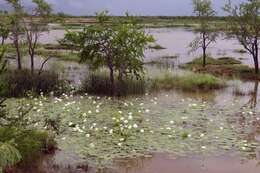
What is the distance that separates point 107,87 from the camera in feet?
74.5

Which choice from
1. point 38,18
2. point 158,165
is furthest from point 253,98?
point 38,18

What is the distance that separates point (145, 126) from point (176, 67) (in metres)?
20.0

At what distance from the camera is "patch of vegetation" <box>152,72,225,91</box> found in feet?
83.6

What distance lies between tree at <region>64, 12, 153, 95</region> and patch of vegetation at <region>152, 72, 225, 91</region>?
7.45 ft

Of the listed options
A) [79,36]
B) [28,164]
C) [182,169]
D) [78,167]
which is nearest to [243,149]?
[182,169]

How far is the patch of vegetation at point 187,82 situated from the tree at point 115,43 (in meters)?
2.27

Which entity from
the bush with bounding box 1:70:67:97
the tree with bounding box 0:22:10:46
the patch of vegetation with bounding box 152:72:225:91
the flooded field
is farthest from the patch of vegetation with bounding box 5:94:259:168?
the tree with bounding box 0:22:10:46

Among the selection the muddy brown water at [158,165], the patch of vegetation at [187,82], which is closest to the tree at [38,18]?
the patch of vegetation at [187,82]

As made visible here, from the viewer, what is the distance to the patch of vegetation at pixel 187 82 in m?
25.5

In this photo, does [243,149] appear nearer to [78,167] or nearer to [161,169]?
[161,169]

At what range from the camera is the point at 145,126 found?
53.5 ft

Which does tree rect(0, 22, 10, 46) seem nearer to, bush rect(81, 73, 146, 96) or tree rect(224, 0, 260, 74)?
bush rect(81, 73, 146, 96)

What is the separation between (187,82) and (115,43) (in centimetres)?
543

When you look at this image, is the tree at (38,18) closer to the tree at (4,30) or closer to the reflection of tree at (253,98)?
the tree at (4,30)
